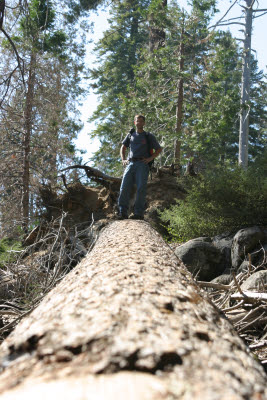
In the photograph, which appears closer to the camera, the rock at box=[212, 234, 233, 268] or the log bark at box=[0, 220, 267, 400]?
the log bark at box=[0, 220, 267, 400]

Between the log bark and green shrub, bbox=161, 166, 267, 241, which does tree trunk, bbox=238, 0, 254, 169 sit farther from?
the log bark

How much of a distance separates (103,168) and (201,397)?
57.4ft

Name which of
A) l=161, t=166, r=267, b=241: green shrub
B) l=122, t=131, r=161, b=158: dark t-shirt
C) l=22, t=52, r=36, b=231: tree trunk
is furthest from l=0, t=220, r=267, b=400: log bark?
l=22, t=52, r=36, b=231: tree trunk

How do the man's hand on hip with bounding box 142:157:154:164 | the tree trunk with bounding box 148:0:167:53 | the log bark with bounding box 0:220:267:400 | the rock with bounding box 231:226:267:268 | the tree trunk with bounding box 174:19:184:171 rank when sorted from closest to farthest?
1. the log bark with bounding box 0:220:267:400
2. the rock with bounding box 231:226:267:268
3. the man's hand on hip with bounding box 142:157:154:164
4. the tree trunk with bounding box 174:19:184:171
5. the tree trunk with bounding box 148:0:167:53

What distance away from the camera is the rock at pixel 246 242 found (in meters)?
5.71

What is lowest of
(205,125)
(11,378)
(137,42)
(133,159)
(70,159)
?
(11,378)

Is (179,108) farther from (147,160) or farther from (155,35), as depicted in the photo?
(147,160)

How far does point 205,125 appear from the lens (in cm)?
1183

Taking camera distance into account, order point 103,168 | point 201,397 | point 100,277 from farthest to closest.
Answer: point 103,168
point 100,277
point 201,397

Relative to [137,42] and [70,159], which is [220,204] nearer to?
[70,159]

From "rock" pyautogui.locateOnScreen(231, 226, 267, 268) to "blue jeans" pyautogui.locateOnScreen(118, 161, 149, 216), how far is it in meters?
1.84

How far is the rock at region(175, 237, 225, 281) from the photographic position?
5.83 m

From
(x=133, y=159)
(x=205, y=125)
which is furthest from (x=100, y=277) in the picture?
(x=205, y=125)

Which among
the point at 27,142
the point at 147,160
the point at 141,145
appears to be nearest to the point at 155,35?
the point at 27,142
